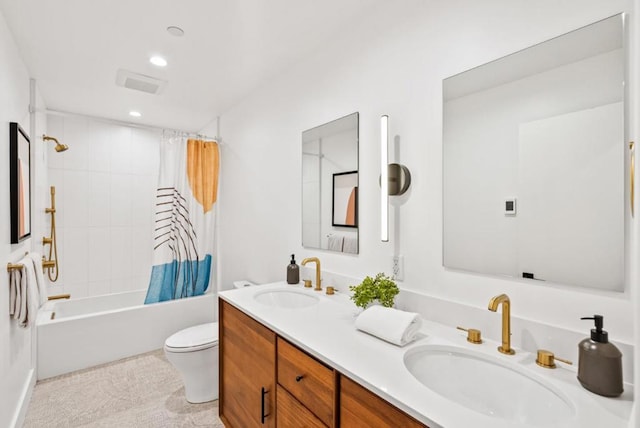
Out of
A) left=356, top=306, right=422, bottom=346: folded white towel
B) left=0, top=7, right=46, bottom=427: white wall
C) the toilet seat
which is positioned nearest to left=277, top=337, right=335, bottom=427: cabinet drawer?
left=356, top=306, right=422, bottom=346: folded white towel

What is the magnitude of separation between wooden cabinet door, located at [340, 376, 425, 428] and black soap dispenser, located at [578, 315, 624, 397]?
1.58 ft

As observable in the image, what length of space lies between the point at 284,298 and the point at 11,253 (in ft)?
5.08

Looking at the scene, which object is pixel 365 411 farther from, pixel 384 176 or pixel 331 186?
pixel 331 186

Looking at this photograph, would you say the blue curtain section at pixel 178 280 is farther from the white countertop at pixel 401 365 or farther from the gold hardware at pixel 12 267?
the white countertop at pixel 401 365

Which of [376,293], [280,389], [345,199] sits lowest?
[280,389]

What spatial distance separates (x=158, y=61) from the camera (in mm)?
2268

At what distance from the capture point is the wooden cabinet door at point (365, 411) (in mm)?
821

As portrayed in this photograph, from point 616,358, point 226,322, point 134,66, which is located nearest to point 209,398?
point 226,322

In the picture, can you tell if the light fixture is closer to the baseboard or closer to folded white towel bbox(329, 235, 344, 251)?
folded white towel bbox(329, 235, 344, 251)

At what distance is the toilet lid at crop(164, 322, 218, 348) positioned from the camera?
213 cm

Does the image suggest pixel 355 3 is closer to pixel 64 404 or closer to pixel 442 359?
pixel 442 359

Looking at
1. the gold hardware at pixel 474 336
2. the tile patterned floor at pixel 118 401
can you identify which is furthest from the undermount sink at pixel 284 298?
the gold hardware at pixel 474 336

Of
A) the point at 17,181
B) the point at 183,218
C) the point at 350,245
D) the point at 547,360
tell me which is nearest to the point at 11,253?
the point at 17,181

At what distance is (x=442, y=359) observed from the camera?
→ 3.67 ft
